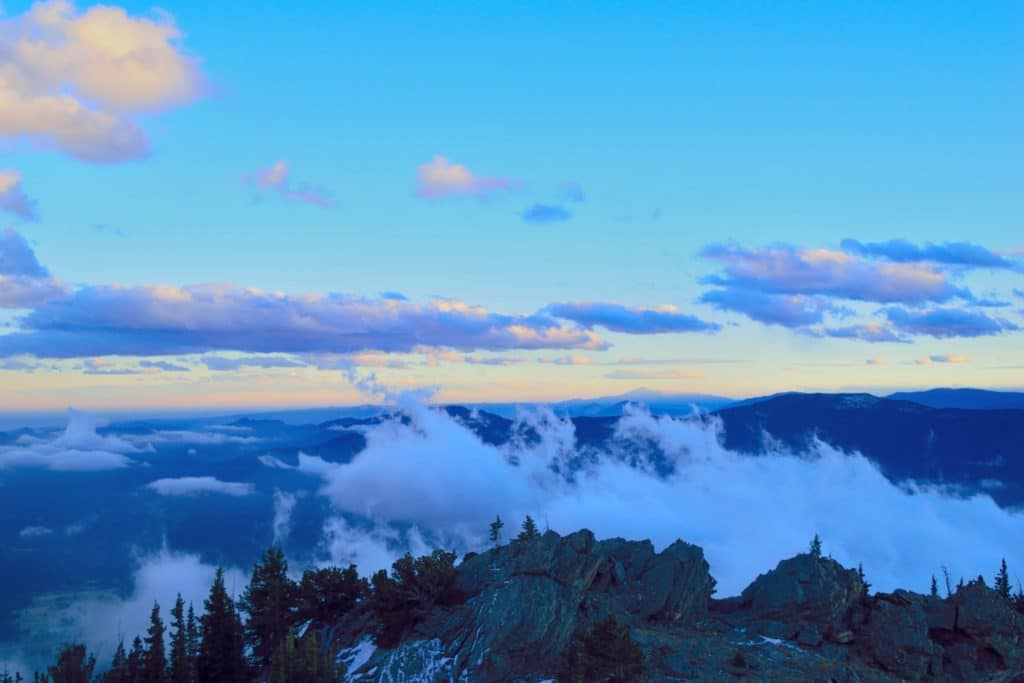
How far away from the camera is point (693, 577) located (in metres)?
85.6

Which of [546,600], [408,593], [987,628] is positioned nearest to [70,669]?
[408,593]

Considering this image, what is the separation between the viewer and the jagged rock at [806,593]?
78375 mm

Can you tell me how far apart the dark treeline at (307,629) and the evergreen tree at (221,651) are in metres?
0.12

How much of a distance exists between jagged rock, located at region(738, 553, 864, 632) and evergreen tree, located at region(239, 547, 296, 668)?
56.2 meters

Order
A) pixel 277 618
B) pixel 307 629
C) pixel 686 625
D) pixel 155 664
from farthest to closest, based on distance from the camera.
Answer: pixel 307 629 → pixel 277 618 → pixel 686 625 → pixel 155 664

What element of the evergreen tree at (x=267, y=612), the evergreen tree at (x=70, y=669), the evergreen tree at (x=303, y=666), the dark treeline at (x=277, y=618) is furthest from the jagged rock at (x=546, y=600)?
the evergreen tree at (x=70, y=669)

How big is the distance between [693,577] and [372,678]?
38992mm

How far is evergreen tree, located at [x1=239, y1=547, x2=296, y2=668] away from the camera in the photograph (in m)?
90.7

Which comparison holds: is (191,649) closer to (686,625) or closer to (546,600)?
(546,600)

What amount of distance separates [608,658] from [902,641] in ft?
111

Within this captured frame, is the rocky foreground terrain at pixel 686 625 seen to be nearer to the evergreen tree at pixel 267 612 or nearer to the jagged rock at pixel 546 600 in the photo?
the jagged rock at pixel 546 600

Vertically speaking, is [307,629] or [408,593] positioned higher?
[408,593]

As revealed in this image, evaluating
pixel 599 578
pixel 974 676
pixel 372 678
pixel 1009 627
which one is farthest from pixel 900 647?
pixel 372 678

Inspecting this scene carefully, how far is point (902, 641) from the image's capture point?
237 feet
